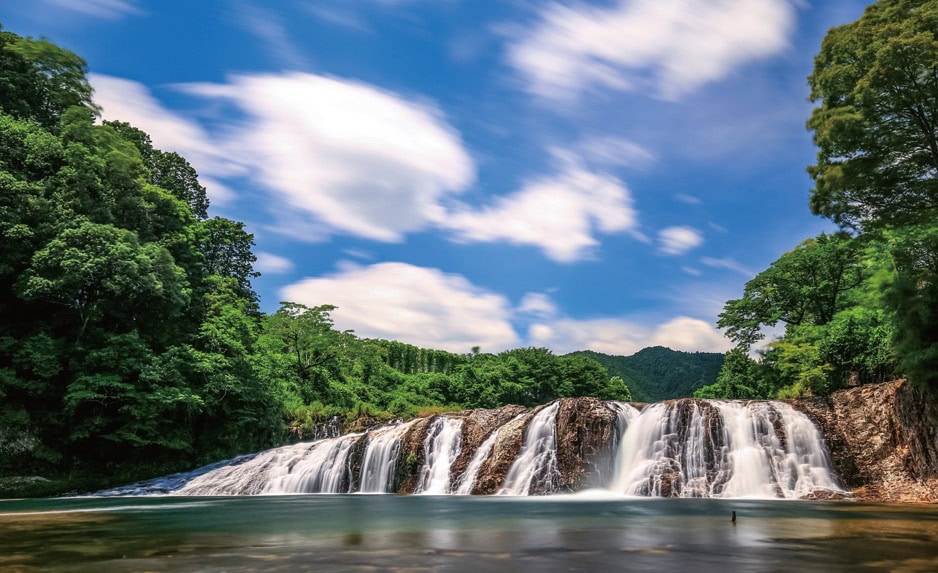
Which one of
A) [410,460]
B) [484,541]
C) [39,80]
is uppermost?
[39,80]

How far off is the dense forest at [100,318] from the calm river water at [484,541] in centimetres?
1191

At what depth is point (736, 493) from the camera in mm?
16734

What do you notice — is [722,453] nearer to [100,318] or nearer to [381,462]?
[381,462]

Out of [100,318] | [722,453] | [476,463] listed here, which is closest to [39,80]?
[100,318]

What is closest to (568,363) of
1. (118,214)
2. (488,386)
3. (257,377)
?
(488,386)

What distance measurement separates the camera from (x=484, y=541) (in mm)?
7219

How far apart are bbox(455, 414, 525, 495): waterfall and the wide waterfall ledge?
0.16ft

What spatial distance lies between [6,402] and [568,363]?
5729cm

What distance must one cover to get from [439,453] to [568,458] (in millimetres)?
5257

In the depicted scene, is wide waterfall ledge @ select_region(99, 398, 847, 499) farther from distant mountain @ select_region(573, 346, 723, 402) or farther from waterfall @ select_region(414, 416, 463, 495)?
distant mountain @ select_region(573, 346, 723, 402)

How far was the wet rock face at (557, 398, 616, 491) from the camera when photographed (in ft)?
61.6

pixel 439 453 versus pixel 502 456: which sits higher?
pixel 502 456

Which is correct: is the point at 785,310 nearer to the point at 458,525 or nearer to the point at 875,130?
the point at 875,130

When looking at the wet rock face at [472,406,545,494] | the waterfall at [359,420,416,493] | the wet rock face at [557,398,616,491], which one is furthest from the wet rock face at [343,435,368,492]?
the wet rock face at [557,398,616,491]
